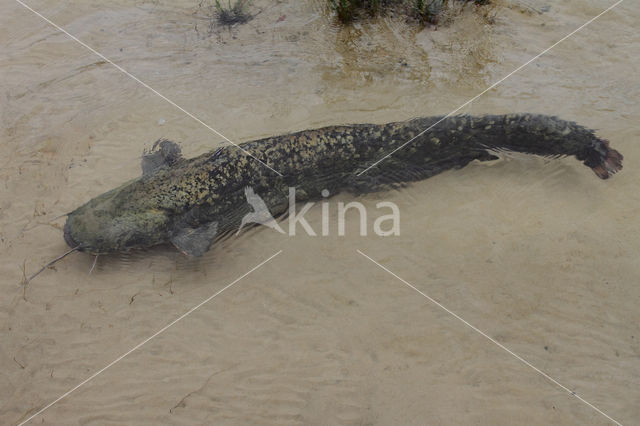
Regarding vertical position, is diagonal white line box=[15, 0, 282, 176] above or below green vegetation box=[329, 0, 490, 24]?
below

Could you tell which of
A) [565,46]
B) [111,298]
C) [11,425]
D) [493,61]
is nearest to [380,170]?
[493,61]

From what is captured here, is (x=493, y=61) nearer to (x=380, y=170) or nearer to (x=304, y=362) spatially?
(x=380, y=170)

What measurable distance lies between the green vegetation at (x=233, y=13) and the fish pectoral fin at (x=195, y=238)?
4431mm

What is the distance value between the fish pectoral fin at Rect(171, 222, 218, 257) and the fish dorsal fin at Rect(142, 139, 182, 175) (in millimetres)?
1005

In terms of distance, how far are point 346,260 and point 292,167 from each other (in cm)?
129

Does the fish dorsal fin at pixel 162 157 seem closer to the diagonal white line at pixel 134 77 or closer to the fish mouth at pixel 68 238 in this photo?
the diagonal white line at pixel 134 77

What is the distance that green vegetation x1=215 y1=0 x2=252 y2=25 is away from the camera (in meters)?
7.09

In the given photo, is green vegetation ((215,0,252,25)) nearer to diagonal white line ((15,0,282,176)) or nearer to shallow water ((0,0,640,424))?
shallow water ((0,0,640,424))

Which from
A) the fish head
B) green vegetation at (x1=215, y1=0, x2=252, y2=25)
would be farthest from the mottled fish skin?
green vegetation at (x1=215, y1=0, x2=252, y2=25)

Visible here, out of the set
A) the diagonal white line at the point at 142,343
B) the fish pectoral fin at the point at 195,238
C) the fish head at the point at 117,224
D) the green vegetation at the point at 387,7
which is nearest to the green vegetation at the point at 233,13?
the green vegetation at the point at 387,7

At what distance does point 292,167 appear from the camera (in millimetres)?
4652

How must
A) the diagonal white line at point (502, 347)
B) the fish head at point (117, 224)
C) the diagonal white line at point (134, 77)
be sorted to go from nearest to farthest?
1. the diagonal white line at point (502, 347)
2. the fish head at point (117, 224)
3. the diagonal white line at point (134, 77)

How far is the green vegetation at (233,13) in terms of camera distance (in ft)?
23.3

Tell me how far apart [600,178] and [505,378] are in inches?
111
